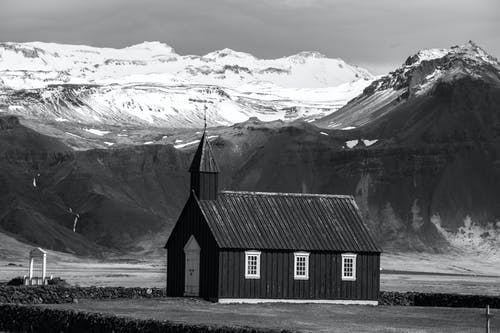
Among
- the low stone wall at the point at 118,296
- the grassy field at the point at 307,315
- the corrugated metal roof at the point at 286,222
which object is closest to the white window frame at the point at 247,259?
the corrugated metal roof at the point at 286,222

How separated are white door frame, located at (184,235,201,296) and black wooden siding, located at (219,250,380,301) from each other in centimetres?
222

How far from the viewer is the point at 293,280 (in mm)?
68125

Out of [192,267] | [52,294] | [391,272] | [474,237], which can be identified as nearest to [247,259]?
[192,267]

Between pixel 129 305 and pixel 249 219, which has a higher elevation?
pixel 249 219

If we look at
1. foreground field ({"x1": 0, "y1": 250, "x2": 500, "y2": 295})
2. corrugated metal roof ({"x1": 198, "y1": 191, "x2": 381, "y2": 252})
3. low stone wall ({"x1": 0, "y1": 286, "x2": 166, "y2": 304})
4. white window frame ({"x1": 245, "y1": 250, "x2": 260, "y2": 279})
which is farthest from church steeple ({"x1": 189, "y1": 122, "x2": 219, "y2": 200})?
foreground field ({"x1": 0, "y1": 250, "x2": 500, "y2": 295})

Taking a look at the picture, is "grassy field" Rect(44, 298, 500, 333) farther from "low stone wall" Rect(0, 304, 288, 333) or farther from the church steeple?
the church steeple

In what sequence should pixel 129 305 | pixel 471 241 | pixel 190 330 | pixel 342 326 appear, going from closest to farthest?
pixel 190 330, pixel 342 326, pixel 129 305, pixel 471 241

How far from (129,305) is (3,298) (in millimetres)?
5859

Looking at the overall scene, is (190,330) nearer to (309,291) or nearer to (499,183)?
(309,291)

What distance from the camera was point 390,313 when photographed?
2399 inches

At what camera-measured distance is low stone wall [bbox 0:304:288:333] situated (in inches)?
1664

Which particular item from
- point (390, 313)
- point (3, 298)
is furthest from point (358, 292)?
point (3, 298)

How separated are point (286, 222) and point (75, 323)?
23.7m

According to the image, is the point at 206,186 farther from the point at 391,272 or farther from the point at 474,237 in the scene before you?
the point at 474,237
